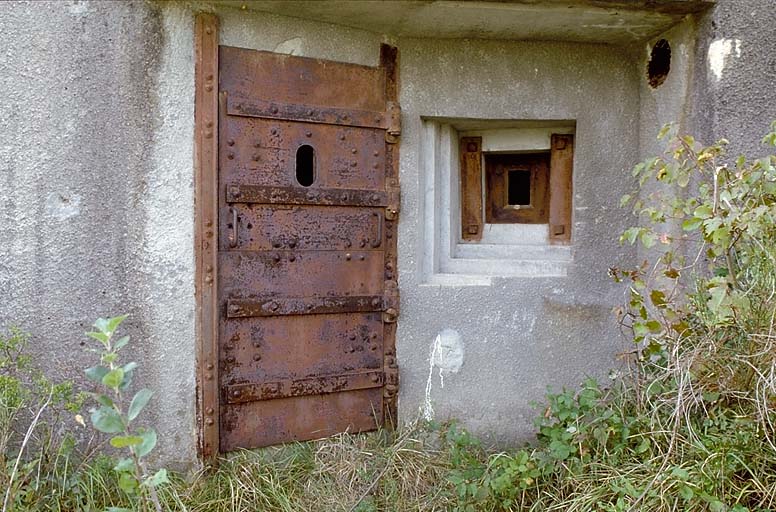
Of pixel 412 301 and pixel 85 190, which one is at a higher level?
pixel 85 190

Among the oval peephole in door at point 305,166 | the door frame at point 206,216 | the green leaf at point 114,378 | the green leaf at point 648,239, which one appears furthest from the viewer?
the oval peephole in door at point 305,166

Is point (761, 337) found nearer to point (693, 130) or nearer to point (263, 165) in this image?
point (693, 130)

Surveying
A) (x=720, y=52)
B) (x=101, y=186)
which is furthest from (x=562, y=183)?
(x=101, y=186)

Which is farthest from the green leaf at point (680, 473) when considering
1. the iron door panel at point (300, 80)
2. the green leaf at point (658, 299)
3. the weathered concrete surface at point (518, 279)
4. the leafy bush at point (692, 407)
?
the iron door panel at point (300, 80)

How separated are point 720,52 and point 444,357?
5.83ft

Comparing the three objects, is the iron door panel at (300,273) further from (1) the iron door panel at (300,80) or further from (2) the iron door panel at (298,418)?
(1) the iron door panel at (300,80)

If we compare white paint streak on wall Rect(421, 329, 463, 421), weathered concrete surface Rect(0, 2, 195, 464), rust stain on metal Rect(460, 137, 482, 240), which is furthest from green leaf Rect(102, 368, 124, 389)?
rust stain on metal Rect(460, 137, 482, 240)

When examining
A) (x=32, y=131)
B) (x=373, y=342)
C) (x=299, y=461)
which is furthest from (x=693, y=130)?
(x=32, y=131)

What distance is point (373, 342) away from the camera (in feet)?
9.85

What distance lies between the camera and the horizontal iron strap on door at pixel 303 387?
275 centimetres

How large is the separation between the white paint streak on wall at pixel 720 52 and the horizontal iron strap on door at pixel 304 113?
1.41 meters

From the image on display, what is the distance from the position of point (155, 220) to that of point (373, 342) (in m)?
1.09

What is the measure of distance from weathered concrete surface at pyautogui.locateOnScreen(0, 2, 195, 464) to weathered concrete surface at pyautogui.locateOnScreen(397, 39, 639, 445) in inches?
39.8

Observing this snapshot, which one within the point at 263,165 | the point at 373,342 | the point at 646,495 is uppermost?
the point at 263,165
